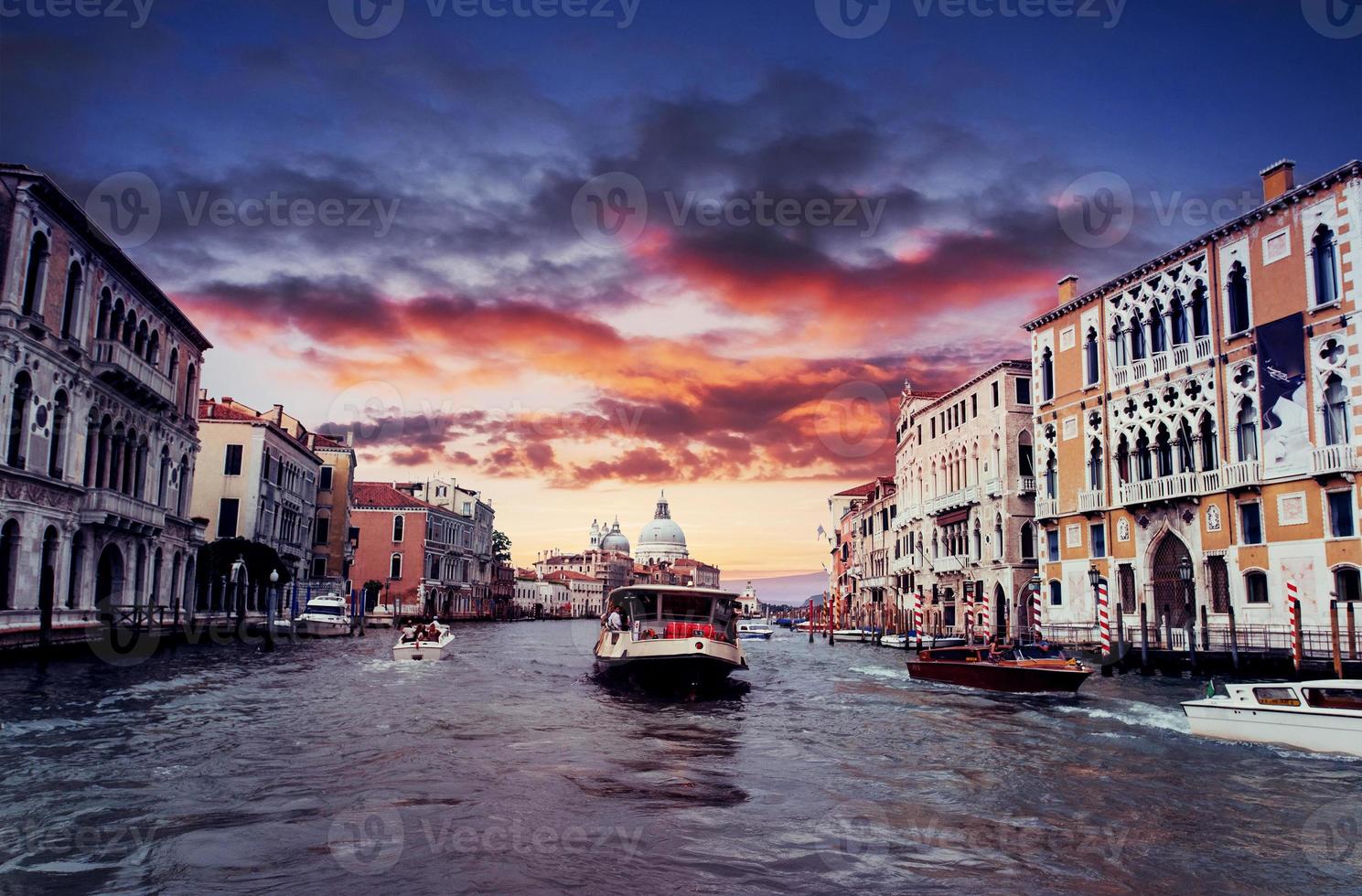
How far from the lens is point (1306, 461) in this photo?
26203mm

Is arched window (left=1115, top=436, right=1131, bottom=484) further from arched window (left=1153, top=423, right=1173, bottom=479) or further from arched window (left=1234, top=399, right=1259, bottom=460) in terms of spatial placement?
arched window (left=1234, top=399, right=1259, bottom=460)

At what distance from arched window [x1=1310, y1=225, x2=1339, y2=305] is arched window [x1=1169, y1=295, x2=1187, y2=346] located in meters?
4.81

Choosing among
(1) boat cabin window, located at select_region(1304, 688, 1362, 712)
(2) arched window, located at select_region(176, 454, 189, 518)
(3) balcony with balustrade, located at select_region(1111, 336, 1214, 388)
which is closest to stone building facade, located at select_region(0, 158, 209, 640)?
(2) arched window, located at select_region(176, 454, 189, 518)

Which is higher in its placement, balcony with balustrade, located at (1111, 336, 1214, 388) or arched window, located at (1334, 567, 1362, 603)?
balcony with balustrade, located at (1111, 336, 1214, 388)

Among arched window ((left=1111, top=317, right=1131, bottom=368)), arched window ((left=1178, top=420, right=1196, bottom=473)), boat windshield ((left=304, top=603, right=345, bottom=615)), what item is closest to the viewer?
arched window ((left=1178, top=420, right=1196, bottom=473))

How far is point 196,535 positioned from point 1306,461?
36.5 m

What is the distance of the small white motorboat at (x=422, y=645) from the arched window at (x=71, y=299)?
13065mm

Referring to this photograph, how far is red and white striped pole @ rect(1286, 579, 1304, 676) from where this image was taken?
2327 cm

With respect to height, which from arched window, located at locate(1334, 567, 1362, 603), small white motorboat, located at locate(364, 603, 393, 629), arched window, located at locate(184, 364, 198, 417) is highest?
arched window, located at locate(184, 364, 198, 417)

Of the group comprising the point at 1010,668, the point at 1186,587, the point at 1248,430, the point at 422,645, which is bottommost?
the point at 422,645

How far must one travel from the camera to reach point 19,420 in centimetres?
2314

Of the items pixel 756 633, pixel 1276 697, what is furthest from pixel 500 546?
pixel 1276 697

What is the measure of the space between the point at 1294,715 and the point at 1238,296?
758 inches

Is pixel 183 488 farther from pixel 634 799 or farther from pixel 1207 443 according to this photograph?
pixel 1207 443
